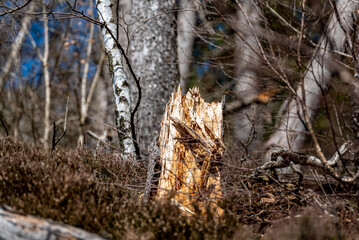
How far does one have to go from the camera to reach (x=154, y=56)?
780cm

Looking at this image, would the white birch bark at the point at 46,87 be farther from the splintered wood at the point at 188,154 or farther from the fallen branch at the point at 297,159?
the fallen branch at the point at 297,159

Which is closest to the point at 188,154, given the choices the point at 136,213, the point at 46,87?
the point at 136,213

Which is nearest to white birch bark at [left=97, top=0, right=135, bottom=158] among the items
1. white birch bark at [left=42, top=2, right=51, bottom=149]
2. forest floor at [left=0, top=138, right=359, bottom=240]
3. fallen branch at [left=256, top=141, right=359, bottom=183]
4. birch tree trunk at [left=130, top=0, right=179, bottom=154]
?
birch tree trunk at [left=130, top=0, right=179, bottom=154]

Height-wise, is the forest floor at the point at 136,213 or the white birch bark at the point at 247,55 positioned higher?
the white birch bark at the point at 247,55

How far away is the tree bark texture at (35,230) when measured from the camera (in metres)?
2.79

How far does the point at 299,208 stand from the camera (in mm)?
4066

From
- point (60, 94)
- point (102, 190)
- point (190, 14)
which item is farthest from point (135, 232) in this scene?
point (60, 94)

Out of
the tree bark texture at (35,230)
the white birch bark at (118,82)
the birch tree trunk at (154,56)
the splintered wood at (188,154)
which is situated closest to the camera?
the tree bark texture at (35,230)

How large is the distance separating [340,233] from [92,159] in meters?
3.48

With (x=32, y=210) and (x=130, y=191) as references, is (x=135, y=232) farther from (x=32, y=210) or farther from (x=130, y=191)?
(x=130, y=191)

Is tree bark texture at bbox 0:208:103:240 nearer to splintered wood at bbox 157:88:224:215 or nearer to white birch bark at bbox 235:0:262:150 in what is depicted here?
splintered wood at bbox 157:88:224:215

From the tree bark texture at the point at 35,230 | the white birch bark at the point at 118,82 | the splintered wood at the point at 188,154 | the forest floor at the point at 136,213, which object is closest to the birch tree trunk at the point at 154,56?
the white birch bark at the point at 118,82

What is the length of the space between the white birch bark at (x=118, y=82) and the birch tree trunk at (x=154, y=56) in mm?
1505

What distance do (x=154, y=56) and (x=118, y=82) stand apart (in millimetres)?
2072
